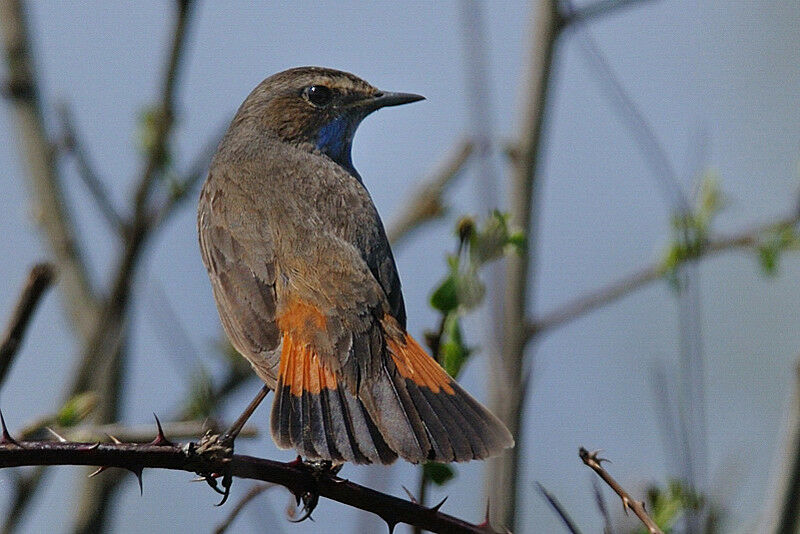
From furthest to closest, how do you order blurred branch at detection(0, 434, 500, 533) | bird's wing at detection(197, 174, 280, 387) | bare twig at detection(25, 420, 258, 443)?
1. bird's wing at detection(197, 174, 280, 387)
2. bare twig at detection(25, 420, 258, 443)
3. blurred branch at detection(0, 434, 500, 533)

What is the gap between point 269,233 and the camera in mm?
4008

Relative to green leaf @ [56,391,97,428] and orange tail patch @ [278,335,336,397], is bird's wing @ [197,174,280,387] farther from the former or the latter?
green leaf @ [56,391,97,428]

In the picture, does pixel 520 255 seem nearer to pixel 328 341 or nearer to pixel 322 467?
pixel 328 341

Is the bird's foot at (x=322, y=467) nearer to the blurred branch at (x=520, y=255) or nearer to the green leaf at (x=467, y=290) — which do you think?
the blurred branch at (x=520, y=255)

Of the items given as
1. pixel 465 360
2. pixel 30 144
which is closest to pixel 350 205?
pixel 465 360

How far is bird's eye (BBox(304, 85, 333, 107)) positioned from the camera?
477cm

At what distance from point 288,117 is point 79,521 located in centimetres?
185

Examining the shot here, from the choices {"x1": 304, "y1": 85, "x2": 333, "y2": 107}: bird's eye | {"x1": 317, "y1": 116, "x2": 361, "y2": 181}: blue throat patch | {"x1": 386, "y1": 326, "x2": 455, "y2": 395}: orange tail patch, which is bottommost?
{"x1": 386, "y1": 326, "x2": 455, "y2": 395}: orange tail patch

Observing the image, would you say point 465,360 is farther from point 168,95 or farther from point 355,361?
point 168,95

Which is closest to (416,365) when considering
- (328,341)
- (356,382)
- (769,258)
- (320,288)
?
(356,382)

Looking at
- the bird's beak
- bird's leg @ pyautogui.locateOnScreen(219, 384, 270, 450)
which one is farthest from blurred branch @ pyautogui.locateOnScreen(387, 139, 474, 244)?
bird's leg @ pyautogui.locateOnScreen(219, 384, 270, 450)

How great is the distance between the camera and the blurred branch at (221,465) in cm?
231

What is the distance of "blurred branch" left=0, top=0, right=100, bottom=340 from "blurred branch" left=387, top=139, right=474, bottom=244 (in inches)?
58.7

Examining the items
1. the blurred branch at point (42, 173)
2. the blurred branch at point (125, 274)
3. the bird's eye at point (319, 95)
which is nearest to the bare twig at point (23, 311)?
the blurred branch at point (125, 274)
